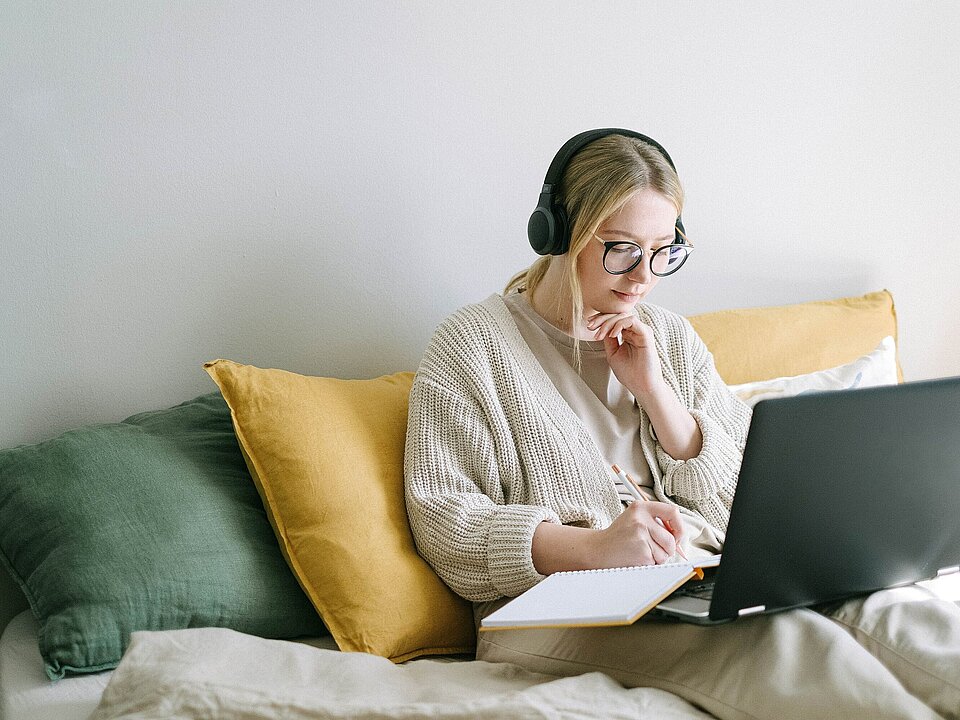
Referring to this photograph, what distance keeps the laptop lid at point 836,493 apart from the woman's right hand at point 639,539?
0.22 m

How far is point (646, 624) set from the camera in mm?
1145

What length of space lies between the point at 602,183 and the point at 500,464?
44cm

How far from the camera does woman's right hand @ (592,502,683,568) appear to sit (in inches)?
48.9

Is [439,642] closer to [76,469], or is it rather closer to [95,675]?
[95,675]

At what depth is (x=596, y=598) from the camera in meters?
1.05

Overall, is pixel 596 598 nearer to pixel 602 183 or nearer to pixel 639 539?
pixel 639 539

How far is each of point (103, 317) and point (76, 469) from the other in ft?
1.03

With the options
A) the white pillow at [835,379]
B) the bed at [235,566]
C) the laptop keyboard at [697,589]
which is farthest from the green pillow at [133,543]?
the white pillow at [835,379]

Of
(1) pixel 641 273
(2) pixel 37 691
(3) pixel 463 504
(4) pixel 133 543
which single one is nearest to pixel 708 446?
(1) pixel 641 273

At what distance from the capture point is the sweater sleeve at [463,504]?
1339mm

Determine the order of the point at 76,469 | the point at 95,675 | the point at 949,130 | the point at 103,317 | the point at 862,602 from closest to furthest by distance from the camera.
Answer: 1. the point at 862,602
2. the point at 95,675
3. the point at 76,469
4. the point at 103,317
5. the point at 949,130

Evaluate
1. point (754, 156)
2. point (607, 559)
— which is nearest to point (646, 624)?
point (607, 559)

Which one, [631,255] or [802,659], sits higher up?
[631,255]

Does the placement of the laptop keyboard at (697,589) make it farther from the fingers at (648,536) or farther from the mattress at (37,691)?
the mattress at (37,691)
